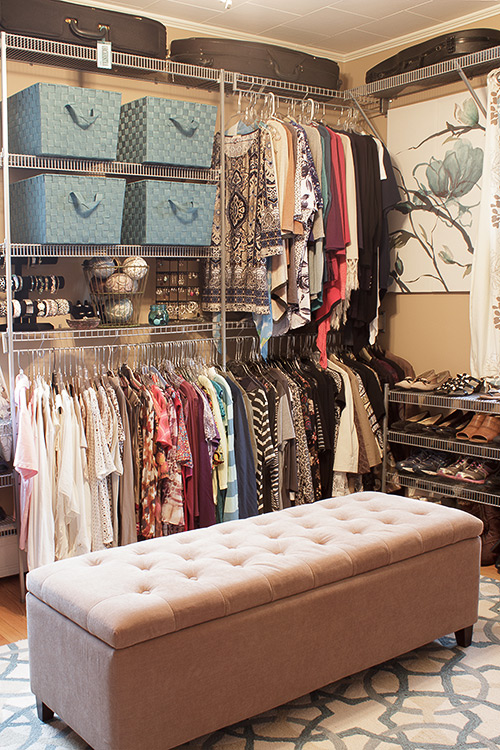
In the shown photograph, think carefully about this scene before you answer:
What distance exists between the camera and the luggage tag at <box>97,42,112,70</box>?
11.9 ft

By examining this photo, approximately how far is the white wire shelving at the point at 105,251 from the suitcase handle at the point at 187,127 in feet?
1.82

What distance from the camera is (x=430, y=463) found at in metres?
4.14

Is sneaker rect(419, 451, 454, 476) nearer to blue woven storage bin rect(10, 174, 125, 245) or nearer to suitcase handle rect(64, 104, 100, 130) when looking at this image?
blue woven storage bin rect(10, 174, 125, 245)

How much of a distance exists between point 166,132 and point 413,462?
210 cm

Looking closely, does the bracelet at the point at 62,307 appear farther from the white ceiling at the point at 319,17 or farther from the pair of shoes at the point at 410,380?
the pair of shoes at the point at 410,380

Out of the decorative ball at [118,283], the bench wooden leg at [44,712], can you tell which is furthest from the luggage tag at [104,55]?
the bench wooden leg at [44,712]

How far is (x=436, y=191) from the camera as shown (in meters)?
4.43

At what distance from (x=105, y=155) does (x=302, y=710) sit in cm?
246

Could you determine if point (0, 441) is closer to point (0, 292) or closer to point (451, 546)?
point (0, 292)

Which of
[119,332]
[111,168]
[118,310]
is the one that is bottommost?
[119,332]

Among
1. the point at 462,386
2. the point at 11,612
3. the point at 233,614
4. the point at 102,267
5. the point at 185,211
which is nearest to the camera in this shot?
the point at 233,614

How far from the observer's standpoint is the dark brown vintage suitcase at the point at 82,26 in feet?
11.2

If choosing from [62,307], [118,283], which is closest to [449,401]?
[118,283]

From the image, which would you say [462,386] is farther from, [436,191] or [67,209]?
[67,209]
